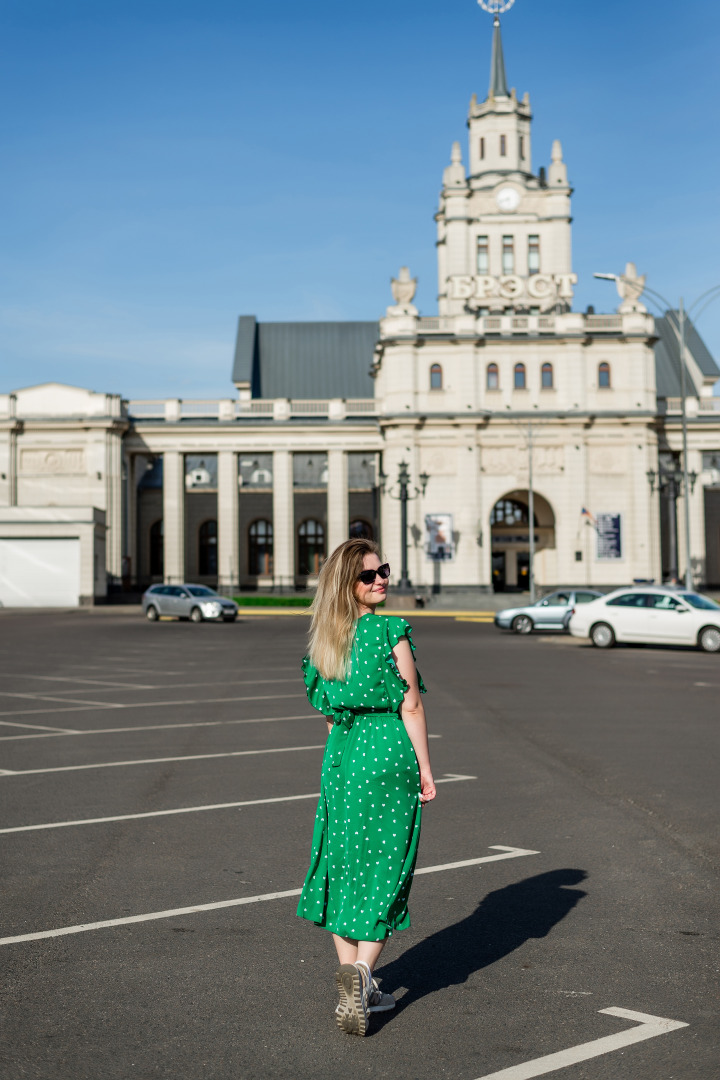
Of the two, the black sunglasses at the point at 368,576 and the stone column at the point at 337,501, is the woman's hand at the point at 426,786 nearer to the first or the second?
the black sunglasses at the point at 368,576

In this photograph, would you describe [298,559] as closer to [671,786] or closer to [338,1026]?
[671,786]

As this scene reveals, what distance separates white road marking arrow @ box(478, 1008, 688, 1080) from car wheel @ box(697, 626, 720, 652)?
2387 cm

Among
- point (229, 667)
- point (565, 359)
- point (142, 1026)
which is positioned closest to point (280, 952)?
point (142, 1026)

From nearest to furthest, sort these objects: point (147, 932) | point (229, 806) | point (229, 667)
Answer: point (147, 932), point (229, 806), point (229, 667)

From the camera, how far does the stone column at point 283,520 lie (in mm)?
69625

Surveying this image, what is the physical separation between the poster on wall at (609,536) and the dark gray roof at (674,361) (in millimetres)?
17193

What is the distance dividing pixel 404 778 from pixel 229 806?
15.0 ft

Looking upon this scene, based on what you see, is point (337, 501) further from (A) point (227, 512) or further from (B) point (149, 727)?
(B) point (149, 727)

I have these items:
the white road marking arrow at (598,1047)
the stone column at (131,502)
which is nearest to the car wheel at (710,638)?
the white road marking arrow at (598,1047)

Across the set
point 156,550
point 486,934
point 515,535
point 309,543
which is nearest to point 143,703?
point 486,934

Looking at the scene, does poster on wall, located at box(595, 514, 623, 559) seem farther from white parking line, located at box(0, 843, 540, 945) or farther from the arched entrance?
white parking line, located at box(0, 843, 540, 945)

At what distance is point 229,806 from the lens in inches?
350

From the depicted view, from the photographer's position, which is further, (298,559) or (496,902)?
(298,559)

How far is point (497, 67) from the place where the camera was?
71.8 meters
